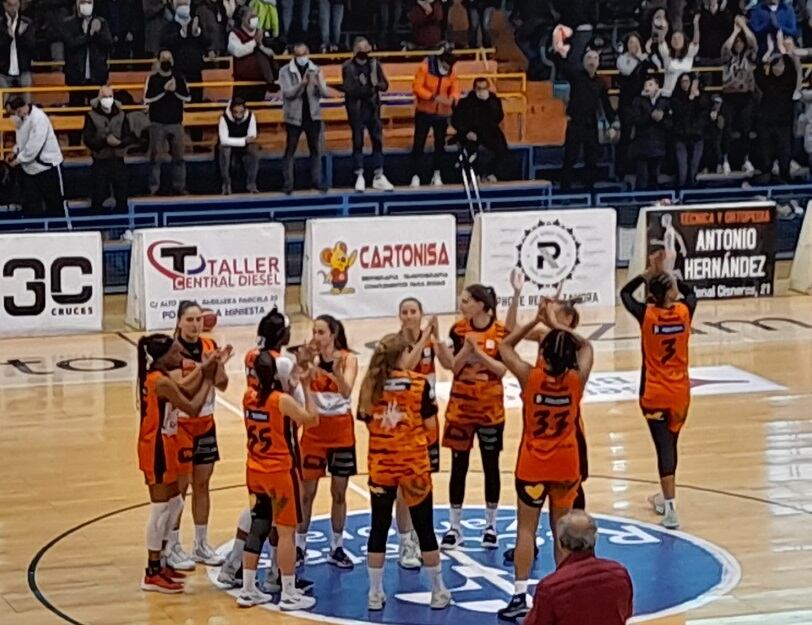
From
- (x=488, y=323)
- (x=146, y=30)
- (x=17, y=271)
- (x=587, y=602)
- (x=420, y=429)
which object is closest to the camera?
(x=587, y=602)

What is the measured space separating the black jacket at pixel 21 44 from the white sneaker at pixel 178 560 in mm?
14374

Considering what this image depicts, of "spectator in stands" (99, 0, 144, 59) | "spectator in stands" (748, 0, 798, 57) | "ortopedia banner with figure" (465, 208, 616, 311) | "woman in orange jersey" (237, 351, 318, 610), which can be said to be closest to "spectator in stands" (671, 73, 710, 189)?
"spectator in stands" (748, 0, 798, 57)

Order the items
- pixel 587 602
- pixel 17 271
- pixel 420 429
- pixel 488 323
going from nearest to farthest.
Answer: pixel 587 602, pixel 420 429, pixel 488 323, pixel 17 271

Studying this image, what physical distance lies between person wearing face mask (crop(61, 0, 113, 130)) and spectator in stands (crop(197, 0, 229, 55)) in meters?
1.42

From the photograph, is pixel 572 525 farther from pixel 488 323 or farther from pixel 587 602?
pixel 488 323

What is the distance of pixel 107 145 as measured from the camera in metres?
24.8

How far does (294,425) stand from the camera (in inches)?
449

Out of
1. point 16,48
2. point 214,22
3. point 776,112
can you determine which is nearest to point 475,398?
point 16,48

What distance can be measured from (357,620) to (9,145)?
1803 cm

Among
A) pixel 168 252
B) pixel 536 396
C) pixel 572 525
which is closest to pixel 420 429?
pixel 536 396

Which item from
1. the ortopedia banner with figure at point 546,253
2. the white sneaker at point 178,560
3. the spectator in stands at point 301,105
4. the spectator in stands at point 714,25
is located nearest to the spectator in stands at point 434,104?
the spectator in stands at point 301,105

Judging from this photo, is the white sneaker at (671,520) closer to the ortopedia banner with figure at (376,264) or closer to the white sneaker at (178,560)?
the white sneaker at (178,560)

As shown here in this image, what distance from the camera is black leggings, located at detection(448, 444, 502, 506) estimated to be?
12805 millimetres

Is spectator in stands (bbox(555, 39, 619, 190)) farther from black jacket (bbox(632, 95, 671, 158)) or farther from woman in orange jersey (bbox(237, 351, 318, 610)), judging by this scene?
woman in orange jersey (bbox(237, 351, 318, 610))
